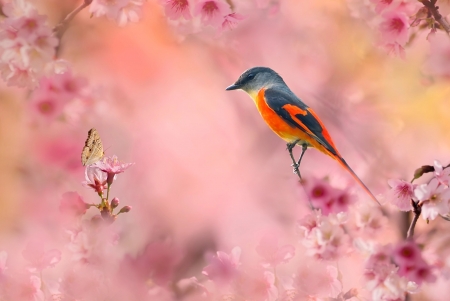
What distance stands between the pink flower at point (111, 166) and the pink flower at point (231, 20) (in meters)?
0.43

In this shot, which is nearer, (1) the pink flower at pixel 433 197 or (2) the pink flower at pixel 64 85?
(1) the pink flower at pixel 433 197

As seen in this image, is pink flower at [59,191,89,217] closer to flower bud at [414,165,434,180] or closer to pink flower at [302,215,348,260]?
pink flower at [302,215,348,260]

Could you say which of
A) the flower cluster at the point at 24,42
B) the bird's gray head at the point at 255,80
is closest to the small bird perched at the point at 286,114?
the bird's gray head at the point at 255,80

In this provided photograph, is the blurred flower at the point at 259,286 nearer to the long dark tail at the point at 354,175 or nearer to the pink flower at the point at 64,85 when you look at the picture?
the long dark tail at the point at 354,175

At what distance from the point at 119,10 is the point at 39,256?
651 millimetres

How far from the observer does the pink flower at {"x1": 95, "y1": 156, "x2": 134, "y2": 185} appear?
1.00 metres

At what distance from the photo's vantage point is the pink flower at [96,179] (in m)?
1.00

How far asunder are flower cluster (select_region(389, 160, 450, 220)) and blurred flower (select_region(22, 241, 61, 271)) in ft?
2.73

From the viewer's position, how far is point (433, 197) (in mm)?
962

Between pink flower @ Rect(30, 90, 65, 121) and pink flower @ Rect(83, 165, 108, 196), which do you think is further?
pink flower @ Rect(30, 90, 65, 121)

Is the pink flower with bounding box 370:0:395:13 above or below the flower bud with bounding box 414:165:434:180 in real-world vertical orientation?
above

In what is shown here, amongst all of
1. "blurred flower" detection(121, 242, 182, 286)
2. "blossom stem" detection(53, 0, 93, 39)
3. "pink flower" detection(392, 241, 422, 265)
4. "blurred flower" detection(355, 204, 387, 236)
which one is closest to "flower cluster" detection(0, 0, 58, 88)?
"blossom stem" detection(53, 0, 93, 39)

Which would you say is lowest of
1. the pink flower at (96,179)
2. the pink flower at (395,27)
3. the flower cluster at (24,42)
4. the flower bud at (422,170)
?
the flower bud at (422,170)

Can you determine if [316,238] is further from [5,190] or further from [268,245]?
[5,190]
